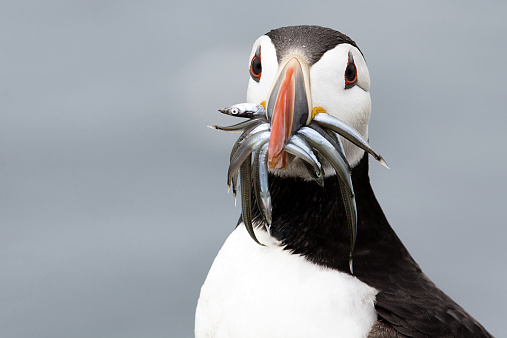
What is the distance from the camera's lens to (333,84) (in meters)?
3.08

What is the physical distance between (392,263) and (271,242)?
1.65 feet

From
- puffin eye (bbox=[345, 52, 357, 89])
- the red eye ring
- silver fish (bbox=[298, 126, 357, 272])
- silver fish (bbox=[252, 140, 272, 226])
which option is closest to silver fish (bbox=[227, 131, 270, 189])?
silver fish (bbox=[252, 140, 272, 226])

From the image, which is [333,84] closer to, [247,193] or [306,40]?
[306,40]

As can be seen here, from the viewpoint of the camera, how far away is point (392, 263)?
344cm

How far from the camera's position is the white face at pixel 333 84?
305 cm

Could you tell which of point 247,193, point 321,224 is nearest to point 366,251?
point 321,224

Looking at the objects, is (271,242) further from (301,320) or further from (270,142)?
(270,142)

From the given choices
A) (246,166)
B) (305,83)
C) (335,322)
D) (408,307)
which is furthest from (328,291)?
(305,83)

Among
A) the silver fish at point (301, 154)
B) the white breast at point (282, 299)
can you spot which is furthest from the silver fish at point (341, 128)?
the white breast at point (282, 299)

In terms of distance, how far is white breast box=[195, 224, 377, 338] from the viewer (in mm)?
3133

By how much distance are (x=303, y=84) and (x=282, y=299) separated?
2.73ft

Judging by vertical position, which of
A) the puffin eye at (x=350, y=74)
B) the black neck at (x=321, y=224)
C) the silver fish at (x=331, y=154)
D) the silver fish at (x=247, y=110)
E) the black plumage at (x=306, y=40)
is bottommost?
the black neck at (x=321, y=224)

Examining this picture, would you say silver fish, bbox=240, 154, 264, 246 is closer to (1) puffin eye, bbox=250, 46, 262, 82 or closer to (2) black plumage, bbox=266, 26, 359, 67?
(1) puffin eye, bbox=250, 46, 262, 82

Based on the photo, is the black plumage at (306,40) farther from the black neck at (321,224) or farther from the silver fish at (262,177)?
the black neck at (321,224)
